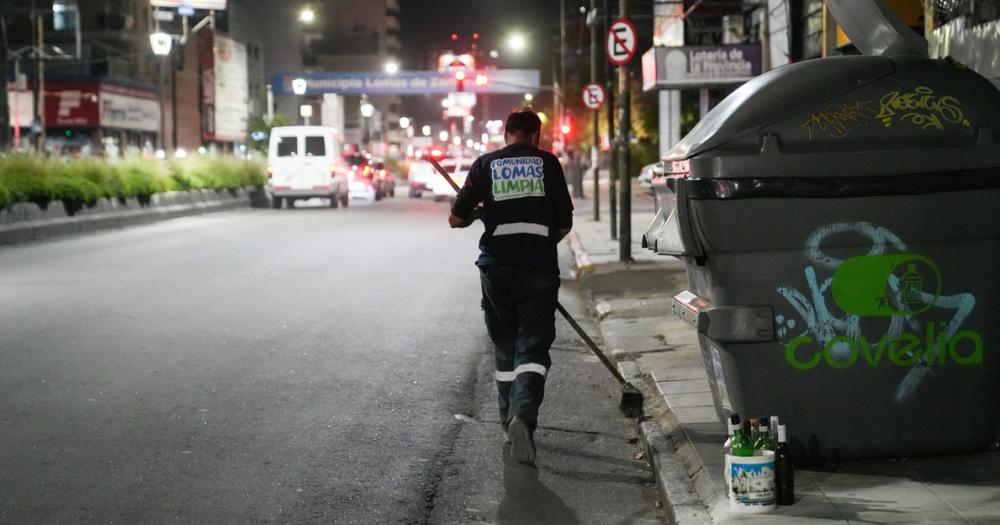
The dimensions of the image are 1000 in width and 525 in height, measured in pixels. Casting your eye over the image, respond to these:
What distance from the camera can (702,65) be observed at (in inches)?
1095

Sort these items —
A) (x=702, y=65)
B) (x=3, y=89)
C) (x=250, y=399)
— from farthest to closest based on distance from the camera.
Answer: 1. (x=3, y=89)
2. (x=702, y=65)
3. (x=250, y=399)

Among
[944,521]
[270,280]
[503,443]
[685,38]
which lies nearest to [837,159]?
[944,521]

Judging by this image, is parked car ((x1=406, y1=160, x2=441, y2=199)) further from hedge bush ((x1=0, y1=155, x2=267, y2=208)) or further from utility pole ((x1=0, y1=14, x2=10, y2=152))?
utility pole ((x1=0, y1=14, x2=10, y2=152))

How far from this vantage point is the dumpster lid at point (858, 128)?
611cm

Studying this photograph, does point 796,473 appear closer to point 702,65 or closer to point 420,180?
point 702,65

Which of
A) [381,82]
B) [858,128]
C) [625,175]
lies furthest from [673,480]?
[381,82]

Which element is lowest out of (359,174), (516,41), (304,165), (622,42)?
(359,174)

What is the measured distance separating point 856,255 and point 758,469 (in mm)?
1240

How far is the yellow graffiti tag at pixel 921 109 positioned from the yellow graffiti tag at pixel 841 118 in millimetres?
65

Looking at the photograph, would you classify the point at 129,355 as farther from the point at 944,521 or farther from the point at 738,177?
the point at 944,521

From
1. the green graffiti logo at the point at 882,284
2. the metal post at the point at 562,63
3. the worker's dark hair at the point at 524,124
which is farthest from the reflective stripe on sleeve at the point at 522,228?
the metal post at the point at 562,63

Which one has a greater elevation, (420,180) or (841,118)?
(841,118)

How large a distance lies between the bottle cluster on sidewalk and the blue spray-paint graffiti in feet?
2.26

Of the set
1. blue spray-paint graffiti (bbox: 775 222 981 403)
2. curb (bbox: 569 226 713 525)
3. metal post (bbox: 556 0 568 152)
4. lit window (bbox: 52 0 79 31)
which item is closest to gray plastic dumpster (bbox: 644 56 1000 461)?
blue spray-paint graffiti (bbox: 775 222 981 403)
